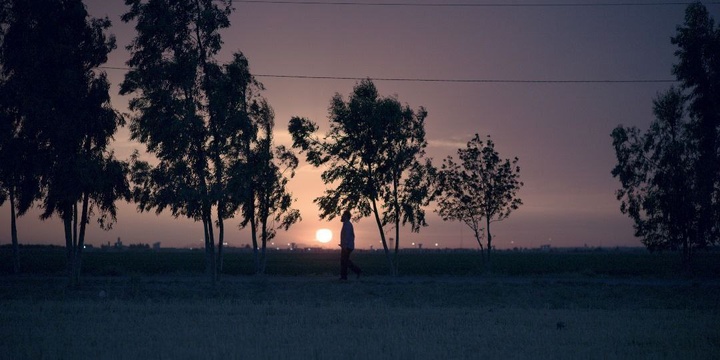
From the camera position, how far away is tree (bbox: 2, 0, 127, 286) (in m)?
30.0

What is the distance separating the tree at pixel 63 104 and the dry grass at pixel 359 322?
471cm

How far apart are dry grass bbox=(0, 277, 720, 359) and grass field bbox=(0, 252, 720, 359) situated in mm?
36

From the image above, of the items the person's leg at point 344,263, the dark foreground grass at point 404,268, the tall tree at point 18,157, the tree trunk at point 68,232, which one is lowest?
the dark foreground grass at point 404,268

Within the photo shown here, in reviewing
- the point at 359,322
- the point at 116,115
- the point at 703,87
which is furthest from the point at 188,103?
the point at 703,87

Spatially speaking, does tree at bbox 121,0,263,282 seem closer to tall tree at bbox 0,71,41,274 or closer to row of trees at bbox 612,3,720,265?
tall tree at bbox 0,71,41,274

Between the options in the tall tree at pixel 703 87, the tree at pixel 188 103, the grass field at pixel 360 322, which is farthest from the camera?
the tall tree at pixel 703 87

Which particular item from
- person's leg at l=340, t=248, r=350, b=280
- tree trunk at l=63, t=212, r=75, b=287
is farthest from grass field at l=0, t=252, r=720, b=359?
tree trunk at l=63, t=212, r=75, b=287

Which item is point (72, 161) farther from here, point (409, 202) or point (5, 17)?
point (409, 202)

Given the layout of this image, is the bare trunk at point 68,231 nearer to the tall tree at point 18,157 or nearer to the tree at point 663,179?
the tall tree at point 18,157

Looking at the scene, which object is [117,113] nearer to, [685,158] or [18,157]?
[18,157]

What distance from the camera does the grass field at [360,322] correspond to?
13008 mm

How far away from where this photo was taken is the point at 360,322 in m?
17.3

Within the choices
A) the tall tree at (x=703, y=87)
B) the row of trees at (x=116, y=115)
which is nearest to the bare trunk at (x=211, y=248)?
the row of trees at (x=116, y=115)

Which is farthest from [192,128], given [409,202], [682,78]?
[682,78]
